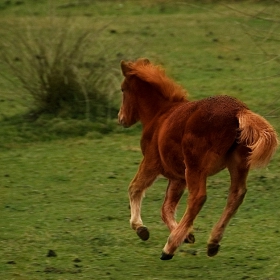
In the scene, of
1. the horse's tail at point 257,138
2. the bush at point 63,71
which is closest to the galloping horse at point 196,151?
the horse's tail at point 257,138

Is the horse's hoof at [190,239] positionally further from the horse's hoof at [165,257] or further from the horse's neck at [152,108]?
the horse's neck at [152,108]

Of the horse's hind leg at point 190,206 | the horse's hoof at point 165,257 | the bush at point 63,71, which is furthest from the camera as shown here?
the bush at point 63,71

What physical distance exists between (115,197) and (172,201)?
174 cm

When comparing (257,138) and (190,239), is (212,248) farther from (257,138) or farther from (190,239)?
(257,138)

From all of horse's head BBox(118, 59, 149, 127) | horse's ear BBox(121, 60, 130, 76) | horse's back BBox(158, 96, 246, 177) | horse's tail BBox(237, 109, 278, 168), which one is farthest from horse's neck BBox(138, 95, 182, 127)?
horse's tail BBox(237, 109, 278, 168)

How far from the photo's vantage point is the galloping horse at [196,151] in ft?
21.6

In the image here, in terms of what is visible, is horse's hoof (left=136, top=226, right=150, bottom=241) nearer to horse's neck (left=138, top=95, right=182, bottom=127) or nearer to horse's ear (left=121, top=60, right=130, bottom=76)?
horse's neck (left=138, top=95, right=182, bottom=127)

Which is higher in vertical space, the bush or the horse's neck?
the horse's neck

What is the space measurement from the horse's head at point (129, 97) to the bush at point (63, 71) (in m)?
4.18

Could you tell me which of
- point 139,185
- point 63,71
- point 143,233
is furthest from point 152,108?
point 63,71

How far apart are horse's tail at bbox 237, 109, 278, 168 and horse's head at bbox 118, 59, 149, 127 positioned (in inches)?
58.5

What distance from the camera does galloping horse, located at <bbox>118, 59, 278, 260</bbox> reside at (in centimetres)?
657

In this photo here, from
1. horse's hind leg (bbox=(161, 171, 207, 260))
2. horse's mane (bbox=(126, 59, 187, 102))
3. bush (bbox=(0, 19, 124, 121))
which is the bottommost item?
bush (bbox=(0, 19, 124, 121))

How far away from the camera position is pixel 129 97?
26.2 ft
